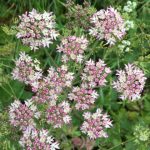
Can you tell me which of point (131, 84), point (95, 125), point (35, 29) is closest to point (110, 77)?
point (131, 84)

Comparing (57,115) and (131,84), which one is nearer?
(57,115)

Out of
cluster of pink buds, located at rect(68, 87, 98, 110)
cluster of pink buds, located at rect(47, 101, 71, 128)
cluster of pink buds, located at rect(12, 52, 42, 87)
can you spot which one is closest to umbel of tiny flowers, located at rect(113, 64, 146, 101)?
cluster of pink buds, located at rect(68, 87, 98, 110)

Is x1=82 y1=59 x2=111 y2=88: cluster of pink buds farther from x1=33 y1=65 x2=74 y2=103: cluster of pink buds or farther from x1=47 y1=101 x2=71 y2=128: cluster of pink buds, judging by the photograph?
x1=47 y1=101 x2=71 y2=128: cluster of pink buds

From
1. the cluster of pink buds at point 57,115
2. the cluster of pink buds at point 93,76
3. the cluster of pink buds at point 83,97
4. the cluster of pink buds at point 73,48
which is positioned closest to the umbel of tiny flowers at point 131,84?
the cluster of pink buds at point 93,76

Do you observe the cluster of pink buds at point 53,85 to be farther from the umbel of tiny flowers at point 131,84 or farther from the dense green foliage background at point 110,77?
the umbel of tiny flowers at point 131,84

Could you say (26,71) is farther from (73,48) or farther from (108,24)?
(108,24)

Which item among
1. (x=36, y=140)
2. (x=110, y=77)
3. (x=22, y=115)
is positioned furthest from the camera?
(x=110, y=77)

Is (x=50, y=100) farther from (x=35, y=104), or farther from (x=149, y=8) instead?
(x=149, y=8)
